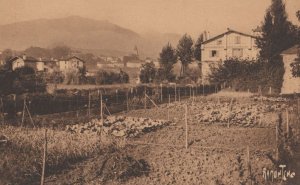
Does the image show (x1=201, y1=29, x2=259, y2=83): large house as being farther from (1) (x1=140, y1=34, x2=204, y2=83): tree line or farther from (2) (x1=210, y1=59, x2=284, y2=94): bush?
(2) (x1=210, y1=59, x2=284, y2=94): bush

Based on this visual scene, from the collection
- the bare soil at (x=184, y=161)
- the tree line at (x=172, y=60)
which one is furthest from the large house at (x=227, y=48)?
the bare soil at (x=184, y=161)

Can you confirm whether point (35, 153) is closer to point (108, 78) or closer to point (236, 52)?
point (108, 78)

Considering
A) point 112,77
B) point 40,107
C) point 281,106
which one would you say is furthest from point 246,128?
point 112,77

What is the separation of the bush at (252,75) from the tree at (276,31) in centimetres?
73

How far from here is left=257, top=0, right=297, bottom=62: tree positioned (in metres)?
19.3

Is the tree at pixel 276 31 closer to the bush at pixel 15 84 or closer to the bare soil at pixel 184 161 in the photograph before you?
the bush at pixel 15 84

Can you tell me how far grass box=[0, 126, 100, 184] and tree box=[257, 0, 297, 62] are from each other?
14952 millimetres

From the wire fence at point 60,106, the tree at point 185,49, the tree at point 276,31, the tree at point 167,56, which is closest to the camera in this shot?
the wire fence at point 60,106

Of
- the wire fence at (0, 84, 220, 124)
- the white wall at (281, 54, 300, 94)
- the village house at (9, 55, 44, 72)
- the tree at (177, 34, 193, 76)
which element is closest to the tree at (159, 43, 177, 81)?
the tree at (177, 34, 193, 76)

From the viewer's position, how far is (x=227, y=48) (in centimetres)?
2822

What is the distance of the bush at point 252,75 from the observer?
18542mm

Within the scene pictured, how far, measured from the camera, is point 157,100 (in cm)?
1541

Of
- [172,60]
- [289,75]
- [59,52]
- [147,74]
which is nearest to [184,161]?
[289,75]

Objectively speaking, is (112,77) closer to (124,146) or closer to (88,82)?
(88,82)
